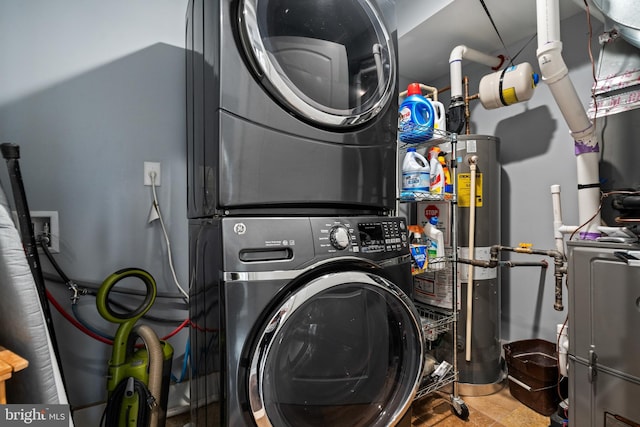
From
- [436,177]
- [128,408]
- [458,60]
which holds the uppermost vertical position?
[458,60]

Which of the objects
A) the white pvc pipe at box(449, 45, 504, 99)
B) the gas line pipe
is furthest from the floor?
the white pvc pipe at box(449, 45, 504, 99)

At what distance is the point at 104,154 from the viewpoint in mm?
1342

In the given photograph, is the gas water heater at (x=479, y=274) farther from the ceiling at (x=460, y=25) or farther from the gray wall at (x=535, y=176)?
the ceiling at (x=460, y=25)

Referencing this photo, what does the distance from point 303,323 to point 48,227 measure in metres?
1.17

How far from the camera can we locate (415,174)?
Answer: 1446 mm

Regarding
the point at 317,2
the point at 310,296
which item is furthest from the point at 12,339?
the point at 317,2

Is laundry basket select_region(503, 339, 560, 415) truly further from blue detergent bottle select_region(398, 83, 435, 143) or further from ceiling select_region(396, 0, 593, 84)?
ceiling select_region(396, 0, 593, 84)

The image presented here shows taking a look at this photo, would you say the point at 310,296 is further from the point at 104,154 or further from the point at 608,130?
the point at 608,130

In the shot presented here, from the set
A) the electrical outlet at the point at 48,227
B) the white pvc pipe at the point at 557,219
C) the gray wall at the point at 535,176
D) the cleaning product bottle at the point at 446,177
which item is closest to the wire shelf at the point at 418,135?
the cleaning product bottle at the point at 446,177

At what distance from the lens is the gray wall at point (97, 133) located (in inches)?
47.8

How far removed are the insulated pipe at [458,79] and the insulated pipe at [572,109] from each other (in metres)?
0.54

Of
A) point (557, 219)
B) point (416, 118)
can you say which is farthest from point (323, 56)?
point (557, 219)

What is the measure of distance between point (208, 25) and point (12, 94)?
95 centimetres

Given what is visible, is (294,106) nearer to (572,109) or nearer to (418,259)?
(418,259)
